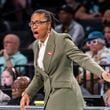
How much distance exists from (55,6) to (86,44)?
10.5 feet

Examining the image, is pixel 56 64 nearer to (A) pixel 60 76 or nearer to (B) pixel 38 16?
(A) pixel 60 76

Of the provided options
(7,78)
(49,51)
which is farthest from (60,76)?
(7,78)

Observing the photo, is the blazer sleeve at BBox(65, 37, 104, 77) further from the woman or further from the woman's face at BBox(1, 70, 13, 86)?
the woman's face at BBox(1, 70, 13, 86)

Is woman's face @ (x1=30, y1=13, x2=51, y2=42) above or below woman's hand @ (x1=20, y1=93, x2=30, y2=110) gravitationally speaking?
above

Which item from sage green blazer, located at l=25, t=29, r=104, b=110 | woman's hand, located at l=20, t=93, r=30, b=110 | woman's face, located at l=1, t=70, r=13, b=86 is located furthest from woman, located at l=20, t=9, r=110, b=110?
woman's face, located at l=1, t=70, r=13, b=86

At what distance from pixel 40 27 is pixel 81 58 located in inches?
18.5

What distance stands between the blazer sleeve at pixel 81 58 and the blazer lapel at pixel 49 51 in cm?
14

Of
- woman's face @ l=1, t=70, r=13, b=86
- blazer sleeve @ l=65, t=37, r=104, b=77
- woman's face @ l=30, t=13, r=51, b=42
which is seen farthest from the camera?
woman's face @ l=1, t=70, r=13, b=86

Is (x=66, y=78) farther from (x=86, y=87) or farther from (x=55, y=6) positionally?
(x=55, y=6)

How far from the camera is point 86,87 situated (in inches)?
320

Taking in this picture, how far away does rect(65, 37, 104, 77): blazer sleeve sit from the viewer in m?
4.74

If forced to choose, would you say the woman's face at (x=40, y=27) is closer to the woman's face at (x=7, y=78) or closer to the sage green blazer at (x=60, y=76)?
the sage green blazer at (x=60, y=76)

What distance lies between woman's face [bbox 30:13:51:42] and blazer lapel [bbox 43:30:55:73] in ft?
0.23

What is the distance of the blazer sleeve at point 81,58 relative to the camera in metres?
4.74
